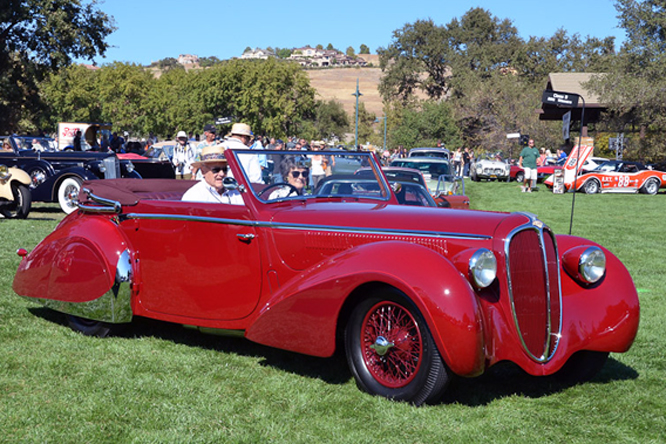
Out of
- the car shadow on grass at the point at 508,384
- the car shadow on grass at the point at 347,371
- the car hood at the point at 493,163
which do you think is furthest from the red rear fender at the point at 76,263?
the car hood at the point at 493,163

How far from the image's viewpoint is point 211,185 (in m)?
5.42

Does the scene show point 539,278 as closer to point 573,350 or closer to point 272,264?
point 573,350

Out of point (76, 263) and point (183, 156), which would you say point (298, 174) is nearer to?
point (76, 263)

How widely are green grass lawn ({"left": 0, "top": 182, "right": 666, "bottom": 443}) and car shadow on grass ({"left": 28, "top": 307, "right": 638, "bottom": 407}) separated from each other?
0.01 meters

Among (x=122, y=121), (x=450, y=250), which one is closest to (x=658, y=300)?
(x=450, y=250)

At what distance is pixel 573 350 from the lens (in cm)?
418

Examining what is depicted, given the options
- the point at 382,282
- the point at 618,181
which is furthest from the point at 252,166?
the point at 618,181

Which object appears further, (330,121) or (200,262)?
(330,121)

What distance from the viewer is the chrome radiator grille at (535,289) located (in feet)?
13.1

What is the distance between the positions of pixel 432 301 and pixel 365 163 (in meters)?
2.19

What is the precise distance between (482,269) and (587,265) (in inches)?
41.9

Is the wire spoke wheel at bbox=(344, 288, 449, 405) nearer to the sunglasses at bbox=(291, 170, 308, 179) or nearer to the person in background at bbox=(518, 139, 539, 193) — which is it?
the sunglasses at bbox=(291, 170, 308, 179)

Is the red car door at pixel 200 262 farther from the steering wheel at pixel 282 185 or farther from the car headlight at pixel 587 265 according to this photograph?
the car headlight at pixel 587 265

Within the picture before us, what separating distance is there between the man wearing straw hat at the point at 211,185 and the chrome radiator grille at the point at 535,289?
7.08 feet
